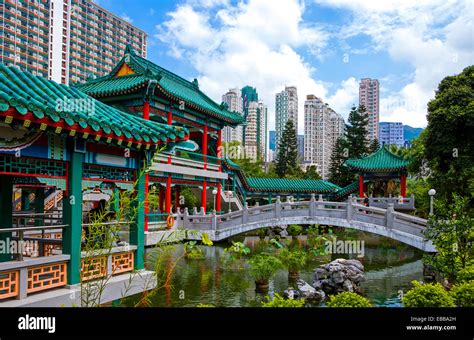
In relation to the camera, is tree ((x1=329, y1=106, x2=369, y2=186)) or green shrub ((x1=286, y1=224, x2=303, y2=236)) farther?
tree ((x1=329, y1=106, x2=369, y2=186))

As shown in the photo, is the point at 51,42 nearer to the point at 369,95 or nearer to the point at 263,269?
the point at 369,95

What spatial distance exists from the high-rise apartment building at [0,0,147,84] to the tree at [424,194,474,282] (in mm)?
34550

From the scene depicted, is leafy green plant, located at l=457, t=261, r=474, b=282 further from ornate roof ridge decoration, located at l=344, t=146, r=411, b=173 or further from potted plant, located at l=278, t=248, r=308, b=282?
ornate roof ridge decoration, located at l=344, t=146, r=411, b=173

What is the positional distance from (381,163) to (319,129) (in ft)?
103

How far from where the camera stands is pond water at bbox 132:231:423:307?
846 cm

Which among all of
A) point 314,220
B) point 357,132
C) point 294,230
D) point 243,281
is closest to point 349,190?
point 294,230

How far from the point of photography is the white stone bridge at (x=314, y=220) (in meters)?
13.2

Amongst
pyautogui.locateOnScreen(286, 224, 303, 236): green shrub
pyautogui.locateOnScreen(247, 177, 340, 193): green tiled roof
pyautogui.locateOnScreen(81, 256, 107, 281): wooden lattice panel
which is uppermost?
pyautogui.locateOnScreen(247, 177, 340, 193): green tiled roof

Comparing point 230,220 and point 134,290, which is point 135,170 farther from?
point 230,220

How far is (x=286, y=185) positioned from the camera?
26.2 metres

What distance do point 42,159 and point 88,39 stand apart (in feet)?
127

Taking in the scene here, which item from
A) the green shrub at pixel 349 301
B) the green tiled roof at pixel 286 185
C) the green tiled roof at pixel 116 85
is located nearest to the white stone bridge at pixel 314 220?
the green tiled roof at pixel 116 85

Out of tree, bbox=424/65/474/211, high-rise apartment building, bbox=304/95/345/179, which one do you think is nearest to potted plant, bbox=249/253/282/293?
tree, bbox=424/65/474/211

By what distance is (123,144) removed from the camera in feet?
18.0
